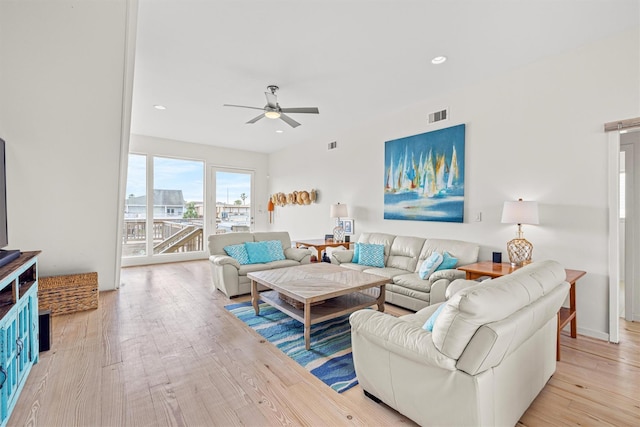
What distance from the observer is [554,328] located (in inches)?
86.5

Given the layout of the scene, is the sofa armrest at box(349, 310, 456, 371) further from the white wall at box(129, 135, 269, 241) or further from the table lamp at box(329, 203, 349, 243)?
the white wall at box(129, 135, 269, 241)

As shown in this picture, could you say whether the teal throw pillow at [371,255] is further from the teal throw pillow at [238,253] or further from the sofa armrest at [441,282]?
the teal throw pillow at [238,253]

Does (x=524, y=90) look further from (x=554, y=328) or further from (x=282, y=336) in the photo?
(x=282, y=336)

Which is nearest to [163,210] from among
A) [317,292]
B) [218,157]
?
[218,157]

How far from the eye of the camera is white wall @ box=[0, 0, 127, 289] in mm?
2299

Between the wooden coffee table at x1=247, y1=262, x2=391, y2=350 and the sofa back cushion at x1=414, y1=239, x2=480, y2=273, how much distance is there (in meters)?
0.99

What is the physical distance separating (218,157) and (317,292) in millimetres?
5541

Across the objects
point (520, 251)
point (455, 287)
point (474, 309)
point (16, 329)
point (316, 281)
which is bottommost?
point (16, 329)

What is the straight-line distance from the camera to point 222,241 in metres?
4.52

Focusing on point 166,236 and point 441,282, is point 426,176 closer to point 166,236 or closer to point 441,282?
point 441,282

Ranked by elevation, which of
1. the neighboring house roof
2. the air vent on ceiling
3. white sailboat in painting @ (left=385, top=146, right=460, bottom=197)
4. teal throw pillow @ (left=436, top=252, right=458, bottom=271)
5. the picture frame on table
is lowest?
teal throw pillow @ (left=436, top=252, right=458, bottom=271)

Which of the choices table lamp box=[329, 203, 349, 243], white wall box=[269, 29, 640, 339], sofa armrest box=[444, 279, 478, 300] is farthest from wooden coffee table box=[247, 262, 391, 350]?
table lamp box=[329, 203, 349, 243]

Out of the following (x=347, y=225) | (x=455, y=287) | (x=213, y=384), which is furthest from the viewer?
(x=347, y=225)

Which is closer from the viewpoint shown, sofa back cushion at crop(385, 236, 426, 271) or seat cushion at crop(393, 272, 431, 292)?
seat cushion at crop(393, 272, 431, 292)
